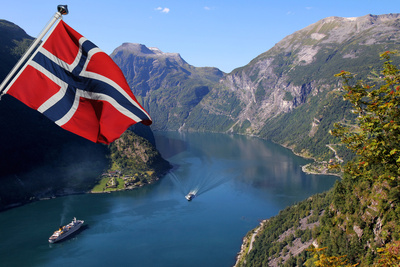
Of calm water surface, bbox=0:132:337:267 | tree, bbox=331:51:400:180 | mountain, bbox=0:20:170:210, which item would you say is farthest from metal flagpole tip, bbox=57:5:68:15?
mountain, bbox=0:20:170:210

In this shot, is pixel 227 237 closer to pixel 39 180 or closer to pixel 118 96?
pixel 118 96

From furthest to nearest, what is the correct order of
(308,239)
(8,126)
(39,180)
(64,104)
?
(8,126), (39,180), (308,239), (64,104)

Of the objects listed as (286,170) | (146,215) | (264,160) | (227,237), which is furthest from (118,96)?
(264,160)

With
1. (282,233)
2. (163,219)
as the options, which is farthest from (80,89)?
(163,219)

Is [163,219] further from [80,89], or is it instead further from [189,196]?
[80,89]

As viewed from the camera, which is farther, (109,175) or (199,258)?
(109,175)

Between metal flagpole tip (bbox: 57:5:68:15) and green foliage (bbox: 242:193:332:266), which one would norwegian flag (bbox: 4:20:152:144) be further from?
green foliage (bbox: 242:193:332:266)
